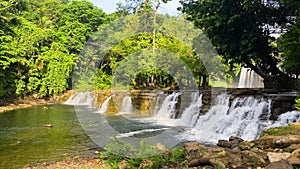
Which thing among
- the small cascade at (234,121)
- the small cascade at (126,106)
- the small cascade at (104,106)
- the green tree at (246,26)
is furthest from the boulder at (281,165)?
the small cascade at (104,106)

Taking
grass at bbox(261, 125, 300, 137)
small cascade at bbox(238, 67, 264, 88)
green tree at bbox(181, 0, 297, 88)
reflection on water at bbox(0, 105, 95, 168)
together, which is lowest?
reflection on water at bbox(0, 105, 95, 168)

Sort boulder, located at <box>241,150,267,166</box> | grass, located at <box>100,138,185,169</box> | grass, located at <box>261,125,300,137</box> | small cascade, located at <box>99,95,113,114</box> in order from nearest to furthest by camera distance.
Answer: boulder, located at <box>241,150,267,166</box>
grass, located at <box>100,138,185,169</box>
grass, located at <box>261,125,300,137</box>
small cascade, located at <box>99,95,113,114</box>

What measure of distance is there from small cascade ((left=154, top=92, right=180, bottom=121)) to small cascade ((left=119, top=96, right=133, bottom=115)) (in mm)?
2082

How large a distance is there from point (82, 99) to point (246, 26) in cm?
1488

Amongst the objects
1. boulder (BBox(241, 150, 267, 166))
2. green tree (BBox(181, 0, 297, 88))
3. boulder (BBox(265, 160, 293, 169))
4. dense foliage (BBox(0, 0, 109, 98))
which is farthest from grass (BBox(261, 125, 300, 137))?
dense foliage (BBox(0, 0, 109, 98))

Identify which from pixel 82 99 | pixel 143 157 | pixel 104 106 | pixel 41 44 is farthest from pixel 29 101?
pixel 143 157

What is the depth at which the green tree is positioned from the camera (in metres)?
11.0

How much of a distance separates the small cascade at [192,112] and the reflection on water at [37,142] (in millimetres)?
4396

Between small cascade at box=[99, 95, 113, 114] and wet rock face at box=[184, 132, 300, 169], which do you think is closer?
wet rock face at box=[184, 132, 300, 169]

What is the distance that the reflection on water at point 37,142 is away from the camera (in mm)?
7434

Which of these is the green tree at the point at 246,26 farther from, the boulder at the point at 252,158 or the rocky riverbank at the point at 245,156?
the boulder at the point at 252,158

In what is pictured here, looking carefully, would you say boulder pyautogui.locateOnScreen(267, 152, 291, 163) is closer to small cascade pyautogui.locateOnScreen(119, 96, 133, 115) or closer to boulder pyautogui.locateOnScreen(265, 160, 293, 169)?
boulder pyautogui.locateOnScreen(265, 160, 293, 169)

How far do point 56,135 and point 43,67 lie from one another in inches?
633

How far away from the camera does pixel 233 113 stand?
1037cm
